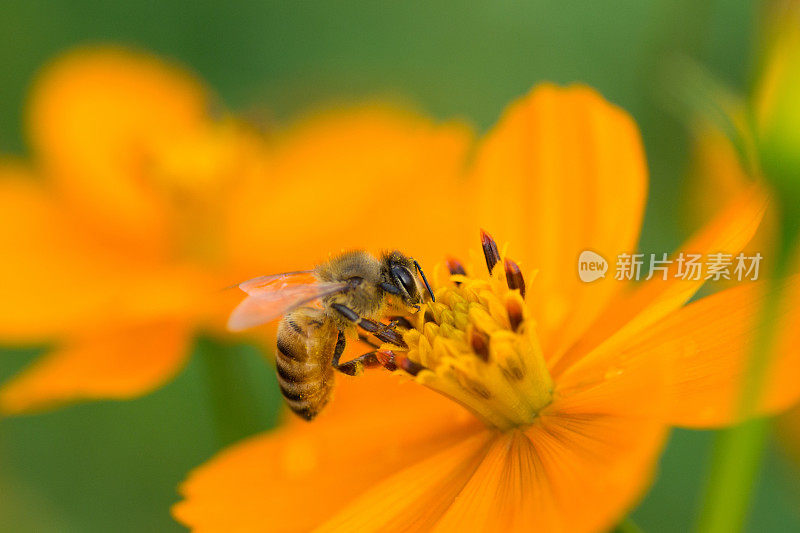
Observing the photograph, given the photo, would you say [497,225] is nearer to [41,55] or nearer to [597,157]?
[597,157]

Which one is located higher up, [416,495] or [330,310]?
[330,310]

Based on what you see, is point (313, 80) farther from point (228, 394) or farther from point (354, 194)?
point (228, 394)

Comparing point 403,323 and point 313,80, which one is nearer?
point 403,323

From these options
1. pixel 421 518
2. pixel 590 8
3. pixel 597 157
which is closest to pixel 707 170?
pixel 597 157

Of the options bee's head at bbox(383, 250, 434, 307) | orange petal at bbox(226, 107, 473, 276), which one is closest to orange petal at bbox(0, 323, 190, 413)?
orange petal at bbox(226, 107, 473, 276)

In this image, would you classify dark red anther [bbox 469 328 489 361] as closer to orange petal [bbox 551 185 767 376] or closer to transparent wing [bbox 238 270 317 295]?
orange petal [bbox 551 185 767 376]

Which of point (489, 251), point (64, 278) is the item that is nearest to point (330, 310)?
point (489, 251)
